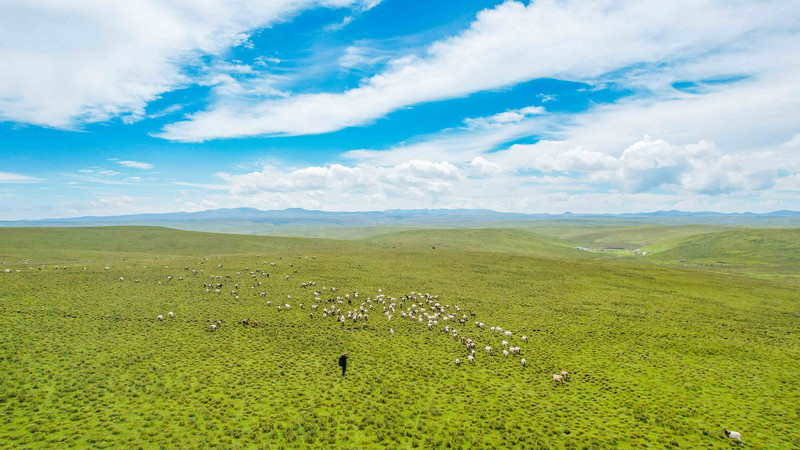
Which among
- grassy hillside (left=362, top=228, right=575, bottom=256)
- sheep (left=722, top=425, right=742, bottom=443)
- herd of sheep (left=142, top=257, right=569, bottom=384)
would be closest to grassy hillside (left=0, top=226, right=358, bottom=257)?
grassy hillside (left=362, top=228, right=575, bottom=256)

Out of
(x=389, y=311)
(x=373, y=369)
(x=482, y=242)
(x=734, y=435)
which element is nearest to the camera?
(x=734, y=435)

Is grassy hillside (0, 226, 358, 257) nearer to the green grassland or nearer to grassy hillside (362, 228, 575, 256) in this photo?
grassy hillside (362, 228, 575, 256)

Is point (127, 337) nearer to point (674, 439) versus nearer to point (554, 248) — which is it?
point (674, 439)

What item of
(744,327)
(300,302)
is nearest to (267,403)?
(300,302)

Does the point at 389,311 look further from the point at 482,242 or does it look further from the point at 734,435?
the point at 482,242

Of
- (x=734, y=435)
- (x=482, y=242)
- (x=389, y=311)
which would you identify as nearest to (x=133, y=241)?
(x=389, y=311)

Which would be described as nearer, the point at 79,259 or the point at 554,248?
the point at 79,259

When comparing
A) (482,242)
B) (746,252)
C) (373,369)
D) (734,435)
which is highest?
(373,369)
